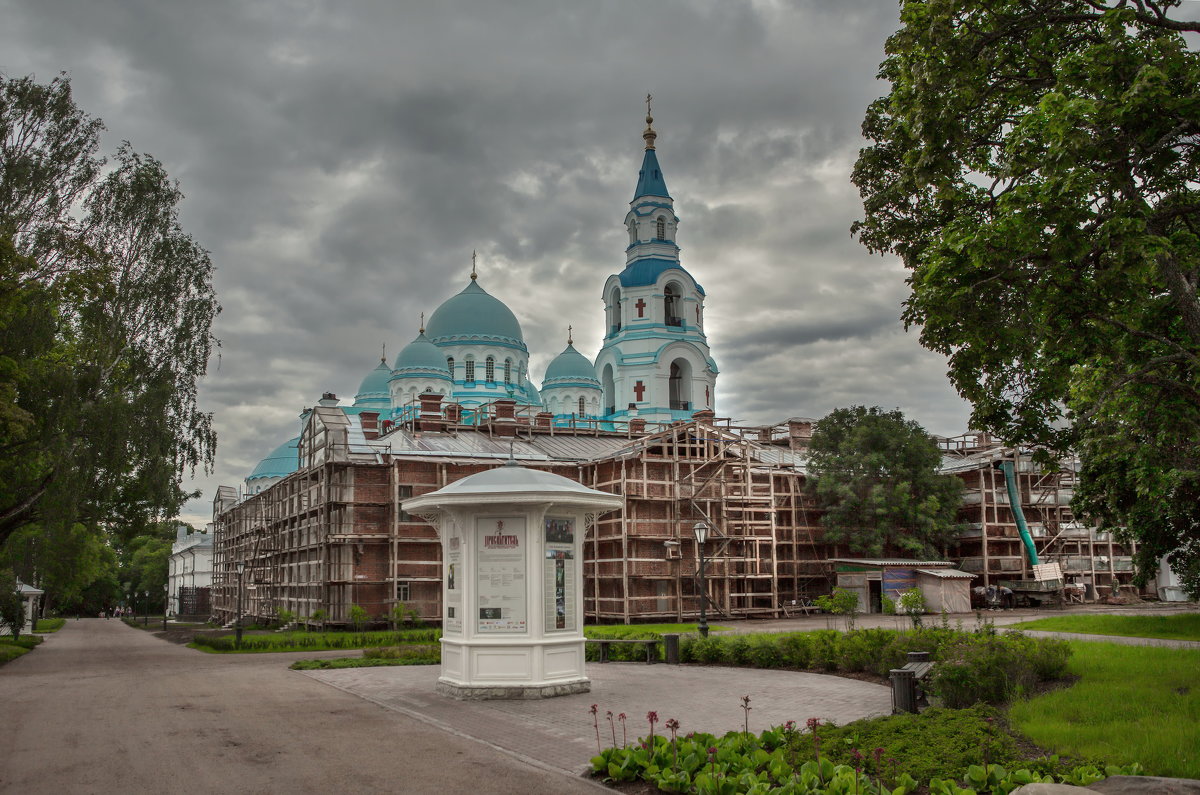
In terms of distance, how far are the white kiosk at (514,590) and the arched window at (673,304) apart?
1963 inches

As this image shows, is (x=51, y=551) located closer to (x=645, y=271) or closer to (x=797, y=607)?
(x=797, y=607)

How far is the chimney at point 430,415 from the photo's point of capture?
42.1m

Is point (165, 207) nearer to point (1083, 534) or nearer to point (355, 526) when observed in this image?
point (355, 526)

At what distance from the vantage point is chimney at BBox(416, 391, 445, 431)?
42094mm

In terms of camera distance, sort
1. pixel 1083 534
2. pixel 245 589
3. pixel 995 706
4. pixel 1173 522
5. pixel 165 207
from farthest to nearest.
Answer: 1. pixel 245 589
2. pixel 1083 534
3. pixel 165 207
4. pixel 1173 522
5. pixel 995 706

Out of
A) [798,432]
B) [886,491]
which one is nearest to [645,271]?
[798,432]

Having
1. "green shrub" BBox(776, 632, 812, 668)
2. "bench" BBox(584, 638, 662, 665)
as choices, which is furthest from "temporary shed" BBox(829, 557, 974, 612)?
"green shrub" BBox(776, 632, 812, 668)

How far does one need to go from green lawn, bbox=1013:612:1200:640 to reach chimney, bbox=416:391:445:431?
25.7 metres

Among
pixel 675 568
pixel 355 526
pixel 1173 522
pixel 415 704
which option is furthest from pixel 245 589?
pixel 1173 522

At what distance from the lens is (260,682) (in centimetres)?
1788

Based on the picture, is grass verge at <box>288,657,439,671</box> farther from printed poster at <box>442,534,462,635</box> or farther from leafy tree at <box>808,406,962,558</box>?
leafy tree at <box>808,406,962,558</box>

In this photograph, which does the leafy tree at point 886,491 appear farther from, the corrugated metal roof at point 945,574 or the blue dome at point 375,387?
the blue dome at point 375,387

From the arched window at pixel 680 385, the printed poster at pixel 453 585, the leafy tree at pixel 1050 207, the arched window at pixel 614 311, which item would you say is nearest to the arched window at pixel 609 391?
the arched window at pixel 614 311

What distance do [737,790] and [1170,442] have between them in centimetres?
944
